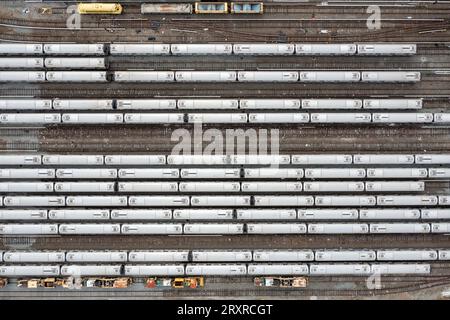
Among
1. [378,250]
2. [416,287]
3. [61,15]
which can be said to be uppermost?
[61,15]

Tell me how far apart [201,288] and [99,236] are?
43.7 feet

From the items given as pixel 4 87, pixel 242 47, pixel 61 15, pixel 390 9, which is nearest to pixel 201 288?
pixel 242 47

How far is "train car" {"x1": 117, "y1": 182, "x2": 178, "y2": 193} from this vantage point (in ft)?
126

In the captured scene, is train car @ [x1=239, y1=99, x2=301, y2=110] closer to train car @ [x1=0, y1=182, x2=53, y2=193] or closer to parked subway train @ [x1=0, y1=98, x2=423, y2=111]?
parked subway train @ [x1=0, y1=98, x2=423, y2=111]

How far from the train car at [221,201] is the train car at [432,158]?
19.9 m

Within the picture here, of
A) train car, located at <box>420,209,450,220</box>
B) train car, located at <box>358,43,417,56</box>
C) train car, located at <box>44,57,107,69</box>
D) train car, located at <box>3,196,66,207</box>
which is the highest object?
train car, located at <box>358,43,417,56</box>

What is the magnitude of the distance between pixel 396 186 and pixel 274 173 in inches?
546

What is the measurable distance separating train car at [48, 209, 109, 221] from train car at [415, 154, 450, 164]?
35.9 m

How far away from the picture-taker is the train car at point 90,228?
38406 mm

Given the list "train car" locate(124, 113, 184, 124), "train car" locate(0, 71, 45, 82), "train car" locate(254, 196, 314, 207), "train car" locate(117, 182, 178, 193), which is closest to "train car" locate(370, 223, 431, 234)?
"train car" locate(254, 196, 314, 207)

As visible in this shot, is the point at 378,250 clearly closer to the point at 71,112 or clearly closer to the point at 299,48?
the point at 299,48

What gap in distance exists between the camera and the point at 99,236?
1554 inches

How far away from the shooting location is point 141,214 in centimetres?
3853

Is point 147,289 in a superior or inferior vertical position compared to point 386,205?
inferior
